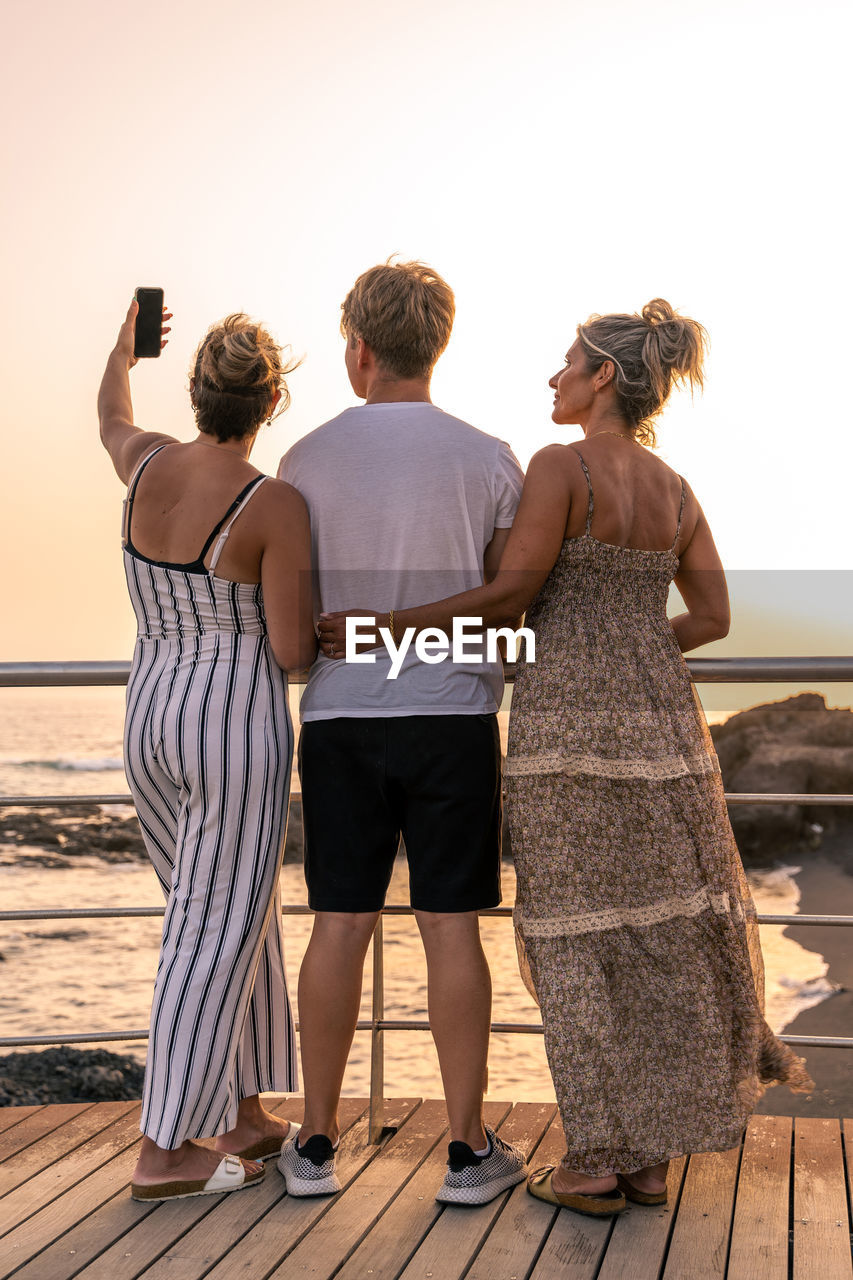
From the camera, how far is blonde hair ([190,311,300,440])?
2.11 metres

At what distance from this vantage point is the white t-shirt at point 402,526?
2.09 m

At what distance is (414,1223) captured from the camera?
6.66 feet

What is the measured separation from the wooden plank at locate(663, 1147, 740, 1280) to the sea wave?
25.4m

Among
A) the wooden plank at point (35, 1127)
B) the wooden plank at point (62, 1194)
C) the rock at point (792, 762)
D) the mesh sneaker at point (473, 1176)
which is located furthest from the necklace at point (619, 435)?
the rock at point (792, 762)

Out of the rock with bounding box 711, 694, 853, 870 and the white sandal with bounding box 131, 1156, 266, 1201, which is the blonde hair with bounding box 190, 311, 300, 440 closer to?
the white sandal with bounding box 131, 1156, 266, 1201

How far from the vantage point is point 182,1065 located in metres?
2.11

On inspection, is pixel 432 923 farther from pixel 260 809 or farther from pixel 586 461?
pixel 586 461

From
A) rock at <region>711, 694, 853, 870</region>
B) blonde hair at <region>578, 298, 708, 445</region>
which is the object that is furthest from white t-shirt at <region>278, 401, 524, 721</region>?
rock at <region>711, 694, 853, 870</region>

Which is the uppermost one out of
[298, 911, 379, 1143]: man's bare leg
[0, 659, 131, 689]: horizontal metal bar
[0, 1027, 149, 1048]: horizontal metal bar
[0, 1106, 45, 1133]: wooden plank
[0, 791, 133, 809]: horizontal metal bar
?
[0, 659, 131, 689]: horizontal metal bar

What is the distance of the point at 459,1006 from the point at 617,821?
1.37 ft

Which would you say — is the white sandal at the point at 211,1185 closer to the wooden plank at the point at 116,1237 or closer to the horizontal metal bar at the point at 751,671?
the wooden plank at the point at 116,1237

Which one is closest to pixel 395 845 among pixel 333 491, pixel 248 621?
pixel 248 621

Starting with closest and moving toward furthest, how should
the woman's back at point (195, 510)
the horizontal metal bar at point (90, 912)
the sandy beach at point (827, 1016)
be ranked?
the woman's back at point (195, 510) < the horizontal metal bar at point (90, 912) < the sandy beach at point (827, 1016)

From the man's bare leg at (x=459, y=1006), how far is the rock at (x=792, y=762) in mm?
20948
